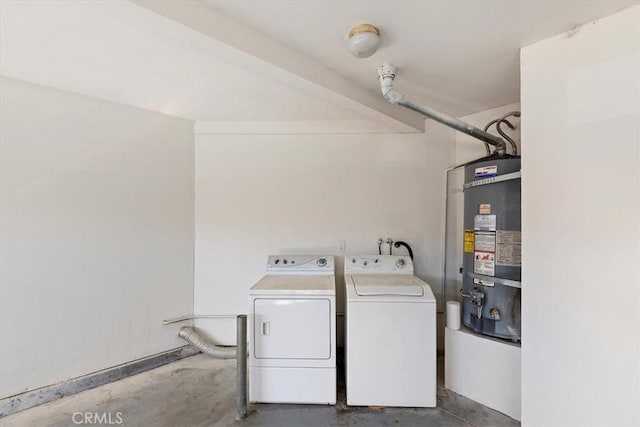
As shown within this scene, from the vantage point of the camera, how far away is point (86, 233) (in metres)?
2.27

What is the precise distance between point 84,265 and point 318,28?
8.17ft

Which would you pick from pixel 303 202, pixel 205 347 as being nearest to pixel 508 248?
pixel 303 202

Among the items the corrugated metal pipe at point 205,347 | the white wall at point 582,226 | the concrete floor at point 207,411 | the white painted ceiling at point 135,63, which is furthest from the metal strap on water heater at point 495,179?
the corrugated metal pipe at point 205,347

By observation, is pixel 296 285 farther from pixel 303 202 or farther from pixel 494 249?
pixel 494 249

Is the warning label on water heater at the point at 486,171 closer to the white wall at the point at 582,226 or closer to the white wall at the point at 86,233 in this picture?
the white wall at the point at 582,226

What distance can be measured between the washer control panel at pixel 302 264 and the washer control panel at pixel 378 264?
0.18 metres

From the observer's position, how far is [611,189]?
1326 millimetres

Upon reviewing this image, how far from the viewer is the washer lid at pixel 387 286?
198 cm

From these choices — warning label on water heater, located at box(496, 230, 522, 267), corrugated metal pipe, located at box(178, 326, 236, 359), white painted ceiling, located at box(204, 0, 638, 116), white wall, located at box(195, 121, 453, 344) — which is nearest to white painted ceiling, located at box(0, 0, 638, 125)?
white painted ceiling, located at box(204, 0, 638, 116)

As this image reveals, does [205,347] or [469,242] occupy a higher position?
[469,242]

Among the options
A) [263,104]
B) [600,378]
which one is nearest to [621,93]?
[600,378]

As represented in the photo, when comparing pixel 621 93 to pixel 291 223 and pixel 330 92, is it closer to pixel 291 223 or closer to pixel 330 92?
pixel 330 92

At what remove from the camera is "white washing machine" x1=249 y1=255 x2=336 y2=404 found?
6.50ft

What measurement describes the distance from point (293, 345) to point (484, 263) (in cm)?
150
